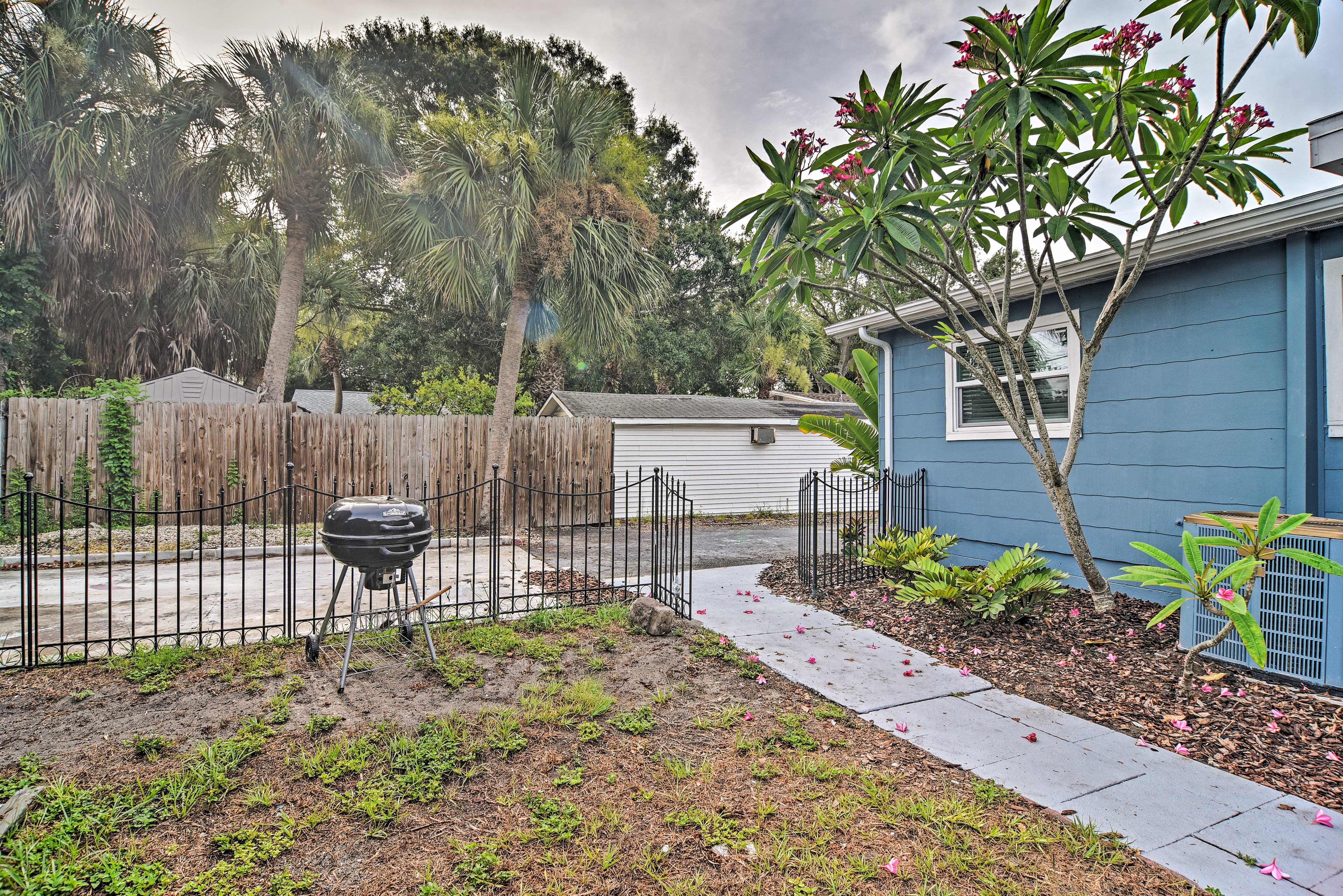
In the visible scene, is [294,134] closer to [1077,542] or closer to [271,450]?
[271,450]

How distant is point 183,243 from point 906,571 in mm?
14380

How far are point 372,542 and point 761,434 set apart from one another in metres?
10.7

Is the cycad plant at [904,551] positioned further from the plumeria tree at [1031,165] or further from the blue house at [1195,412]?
the plumeria tree at [1031,165]

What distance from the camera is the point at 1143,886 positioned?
6.35 ft

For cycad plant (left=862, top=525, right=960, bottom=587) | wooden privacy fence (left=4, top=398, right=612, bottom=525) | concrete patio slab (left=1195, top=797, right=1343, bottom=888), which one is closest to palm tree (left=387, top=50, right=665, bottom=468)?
wooden privacy fence (left=4, top=398, right=612, bottom=525)

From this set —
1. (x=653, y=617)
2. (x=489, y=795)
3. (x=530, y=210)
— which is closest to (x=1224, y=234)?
(x=653, y=617)

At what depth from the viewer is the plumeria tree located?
11.6 feet

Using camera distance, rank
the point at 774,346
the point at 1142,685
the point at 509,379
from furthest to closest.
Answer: the point at 774,346
the point at 509,379
the point at 1142,685

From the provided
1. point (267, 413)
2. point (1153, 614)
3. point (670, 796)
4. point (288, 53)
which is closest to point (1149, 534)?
point (1153, 614)

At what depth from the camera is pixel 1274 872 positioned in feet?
6.48

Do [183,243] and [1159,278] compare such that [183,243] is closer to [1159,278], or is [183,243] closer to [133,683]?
[133,683]

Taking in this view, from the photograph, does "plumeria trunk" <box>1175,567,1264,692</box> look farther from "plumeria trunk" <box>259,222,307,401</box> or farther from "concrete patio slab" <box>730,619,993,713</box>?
"plumeria trunk" <box>259,222,307,401</box>

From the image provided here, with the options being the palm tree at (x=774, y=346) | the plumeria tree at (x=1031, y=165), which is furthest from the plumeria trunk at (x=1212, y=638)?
the palm tree at (x=774, y=346)

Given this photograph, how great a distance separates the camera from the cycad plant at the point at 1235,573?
2828 millimetres
